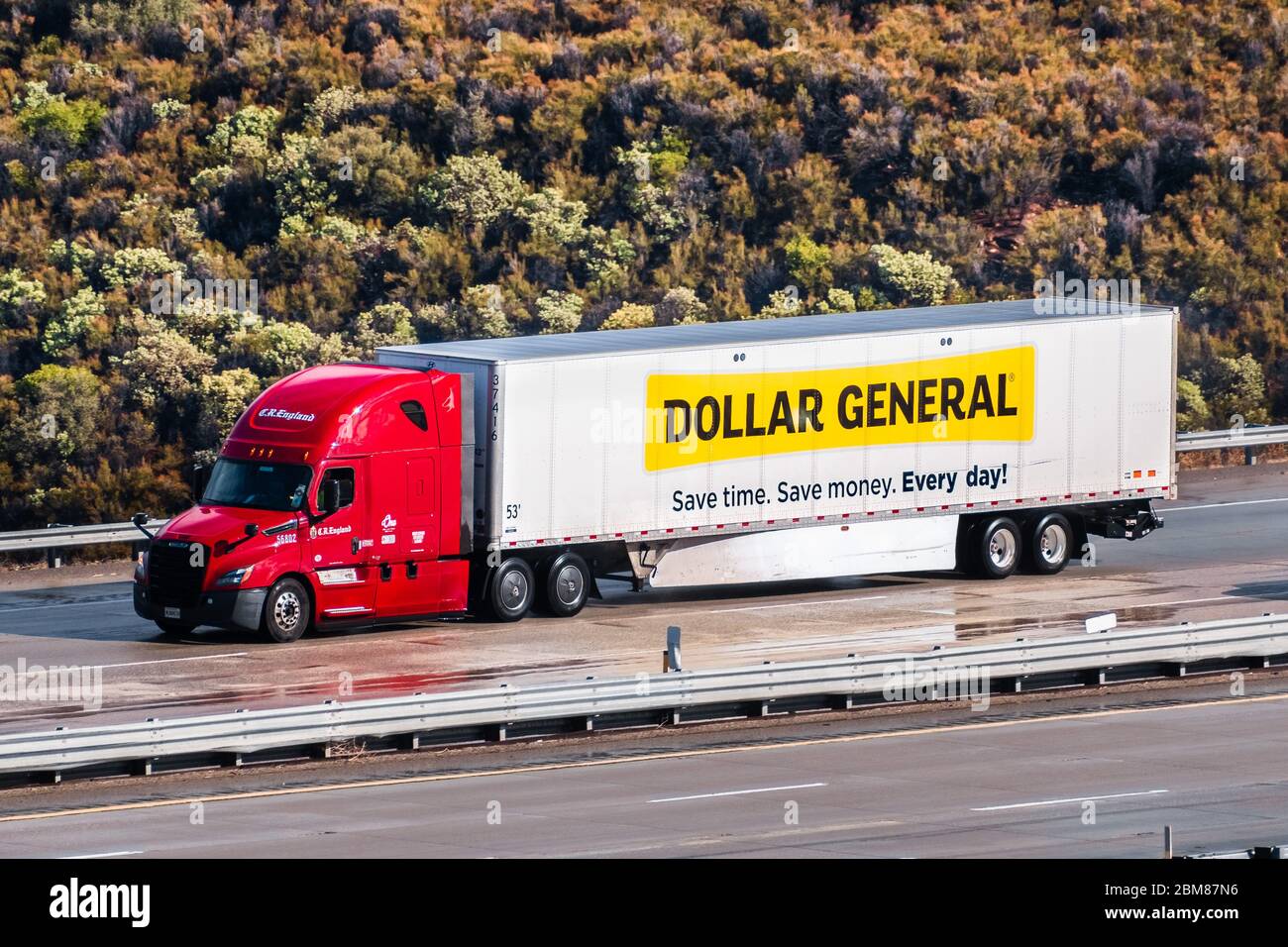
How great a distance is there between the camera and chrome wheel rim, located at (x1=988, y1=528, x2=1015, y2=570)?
98.9ft

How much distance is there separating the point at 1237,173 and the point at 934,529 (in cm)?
2729

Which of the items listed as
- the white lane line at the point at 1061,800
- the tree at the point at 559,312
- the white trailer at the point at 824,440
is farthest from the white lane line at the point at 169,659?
the tree at the point at 559,312

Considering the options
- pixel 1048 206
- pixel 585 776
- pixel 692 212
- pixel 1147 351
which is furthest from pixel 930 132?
pixel 585 776

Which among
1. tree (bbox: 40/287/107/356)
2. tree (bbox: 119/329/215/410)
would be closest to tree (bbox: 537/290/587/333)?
tree (bbox: 119/329/215/410)

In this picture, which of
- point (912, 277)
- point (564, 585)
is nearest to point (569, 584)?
point (564, 585)

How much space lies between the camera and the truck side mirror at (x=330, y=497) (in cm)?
2562

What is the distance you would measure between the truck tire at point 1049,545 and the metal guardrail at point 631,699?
6273 millimetres

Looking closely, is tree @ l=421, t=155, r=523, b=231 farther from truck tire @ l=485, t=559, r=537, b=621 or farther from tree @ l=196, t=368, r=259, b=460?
truck tire @ l=485, t=559, r=537, b=621

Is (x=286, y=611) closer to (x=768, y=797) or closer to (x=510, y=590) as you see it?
(x=510, y=590)

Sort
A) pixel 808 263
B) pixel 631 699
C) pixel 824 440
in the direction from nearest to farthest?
pixel 631 699 < pixel 824 440 < pixel 808 263

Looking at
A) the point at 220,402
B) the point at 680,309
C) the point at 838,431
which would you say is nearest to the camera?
the point at 838,431

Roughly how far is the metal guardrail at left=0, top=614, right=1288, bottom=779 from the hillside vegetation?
21.7 metres

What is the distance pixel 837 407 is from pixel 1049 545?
410 centimetres

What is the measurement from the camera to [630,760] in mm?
19969
